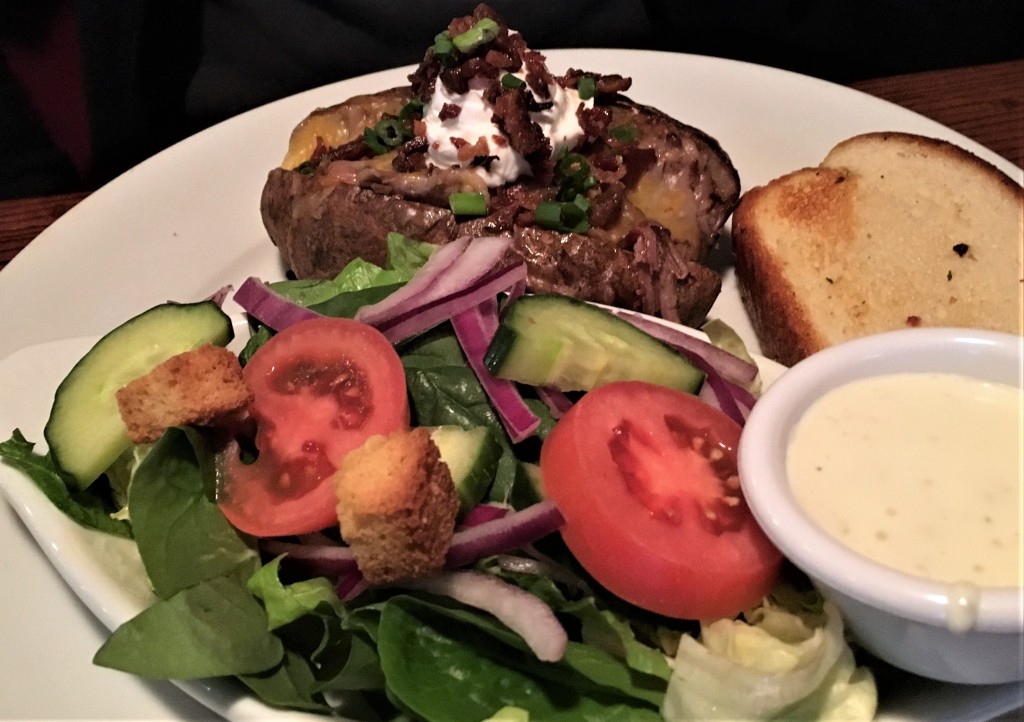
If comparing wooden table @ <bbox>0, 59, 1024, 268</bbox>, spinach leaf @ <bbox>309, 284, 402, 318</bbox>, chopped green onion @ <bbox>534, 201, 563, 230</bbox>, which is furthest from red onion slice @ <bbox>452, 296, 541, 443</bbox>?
wooden table @ <bbox>0, 59, 1024, 268</bbox>

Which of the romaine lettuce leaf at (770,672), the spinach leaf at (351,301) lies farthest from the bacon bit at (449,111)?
the romaine lettuce leaf at (770,672)

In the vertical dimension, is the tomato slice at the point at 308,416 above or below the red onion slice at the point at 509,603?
above

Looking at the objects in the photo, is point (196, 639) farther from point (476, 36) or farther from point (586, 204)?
point (476, 36)

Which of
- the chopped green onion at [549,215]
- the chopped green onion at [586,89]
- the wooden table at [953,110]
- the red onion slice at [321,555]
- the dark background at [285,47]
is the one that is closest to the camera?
the red onion slice at [321,555]

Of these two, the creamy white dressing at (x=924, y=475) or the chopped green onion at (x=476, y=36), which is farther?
the chopped green onion at (x=476, y=36)

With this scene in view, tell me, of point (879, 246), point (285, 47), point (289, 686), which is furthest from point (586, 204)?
point (285, 47)

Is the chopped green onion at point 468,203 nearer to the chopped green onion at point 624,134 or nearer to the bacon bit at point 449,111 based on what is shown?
the bacon bit at point 449,111
